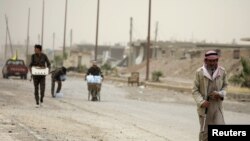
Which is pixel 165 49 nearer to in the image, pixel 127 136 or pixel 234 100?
pixel 234 100

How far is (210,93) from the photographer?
8992 mm

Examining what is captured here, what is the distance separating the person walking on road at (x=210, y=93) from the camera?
8.95 m

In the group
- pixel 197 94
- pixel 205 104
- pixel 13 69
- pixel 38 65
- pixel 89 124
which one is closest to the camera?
pixel 205 104

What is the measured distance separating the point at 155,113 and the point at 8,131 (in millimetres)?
8574

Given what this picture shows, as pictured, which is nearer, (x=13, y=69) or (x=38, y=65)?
(x=38, y=65)

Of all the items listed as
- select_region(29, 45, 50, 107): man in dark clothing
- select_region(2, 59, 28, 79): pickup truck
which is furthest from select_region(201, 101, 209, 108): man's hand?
select_region(2, 59, 28, 79): pickup truck

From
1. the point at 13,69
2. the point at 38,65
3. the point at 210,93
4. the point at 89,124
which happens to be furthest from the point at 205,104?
the point at 13,69

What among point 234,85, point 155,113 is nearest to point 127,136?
point 155,113

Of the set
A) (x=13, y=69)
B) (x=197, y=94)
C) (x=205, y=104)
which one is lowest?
(x=13, y=69)

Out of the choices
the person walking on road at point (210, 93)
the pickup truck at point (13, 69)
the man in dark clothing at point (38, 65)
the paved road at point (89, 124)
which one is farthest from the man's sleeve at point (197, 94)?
the pickup truck at point (13, 69)

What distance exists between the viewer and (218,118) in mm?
9031

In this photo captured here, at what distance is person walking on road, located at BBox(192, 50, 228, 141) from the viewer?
29.4ft

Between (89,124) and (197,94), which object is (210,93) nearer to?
(197,94)

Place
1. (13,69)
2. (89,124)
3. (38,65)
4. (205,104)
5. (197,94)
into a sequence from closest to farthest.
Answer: (205,104) → (197,94) → (89,124) → (38,65) → (13,69)
